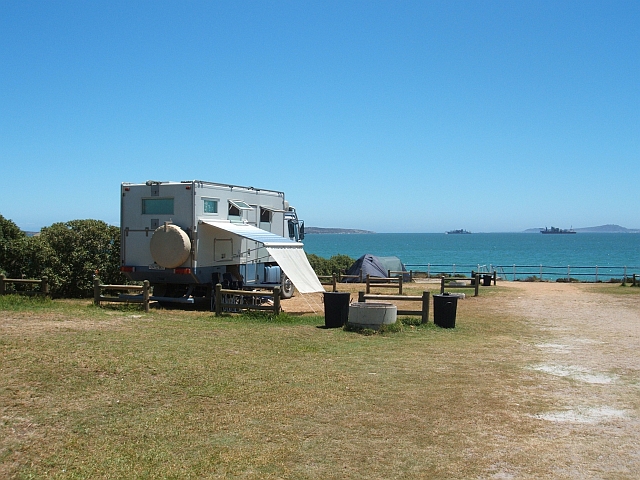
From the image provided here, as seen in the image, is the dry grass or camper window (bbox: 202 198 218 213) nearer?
the dry grass

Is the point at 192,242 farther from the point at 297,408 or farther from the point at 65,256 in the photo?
the point at 297,408

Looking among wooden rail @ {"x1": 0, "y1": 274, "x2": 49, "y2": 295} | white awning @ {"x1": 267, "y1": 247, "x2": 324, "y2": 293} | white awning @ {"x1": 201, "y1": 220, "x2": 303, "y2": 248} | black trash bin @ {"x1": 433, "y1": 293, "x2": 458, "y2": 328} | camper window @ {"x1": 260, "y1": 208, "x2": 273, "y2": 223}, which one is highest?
camper window @ {"x1": 260, "y1": 208, "x2": 273, "y2": 223}

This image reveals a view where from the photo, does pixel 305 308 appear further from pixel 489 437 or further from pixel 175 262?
pixel 489 437

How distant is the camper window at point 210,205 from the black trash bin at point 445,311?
6726 millimetres

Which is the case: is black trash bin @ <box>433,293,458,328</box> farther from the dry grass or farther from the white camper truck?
the white camper truck

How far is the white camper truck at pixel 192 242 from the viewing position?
17.0 m

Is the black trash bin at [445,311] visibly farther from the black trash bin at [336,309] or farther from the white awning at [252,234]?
the white awning at [252,234]

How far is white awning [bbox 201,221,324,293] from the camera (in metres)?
16.7

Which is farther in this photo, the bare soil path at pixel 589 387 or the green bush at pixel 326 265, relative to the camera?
the green bush at pixel 326 265

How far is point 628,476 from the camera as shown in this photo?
558 centimetres

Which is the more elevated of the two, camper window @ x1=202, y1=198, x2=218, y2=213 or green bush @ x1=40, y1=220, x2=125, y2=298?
camper window @ x1=202, y1=198, x2=218, y2=213

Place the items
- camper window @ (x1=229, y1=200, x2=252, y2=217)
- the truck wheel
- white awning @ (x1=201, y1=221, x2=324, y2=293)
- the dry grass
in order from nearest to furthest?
1. the dry grass
2. white awning @ (x1=201, y1=221, x2=324, y2=293)
3. camper window @ (x1=229, y1=200, x2=252, y2=217)
4. the truck wheel

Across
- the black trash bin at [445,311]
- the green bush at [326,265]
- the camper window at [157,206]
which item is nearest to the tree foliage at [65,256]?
the camper window at [157,206]

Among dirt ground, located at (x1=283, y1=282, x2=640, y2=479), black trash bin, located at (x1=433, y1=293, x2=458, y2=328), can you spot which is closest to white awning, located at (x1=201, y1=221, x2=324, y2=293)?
dirt ground, located at (x1=283, y1=282, x2=640, y2=479)
